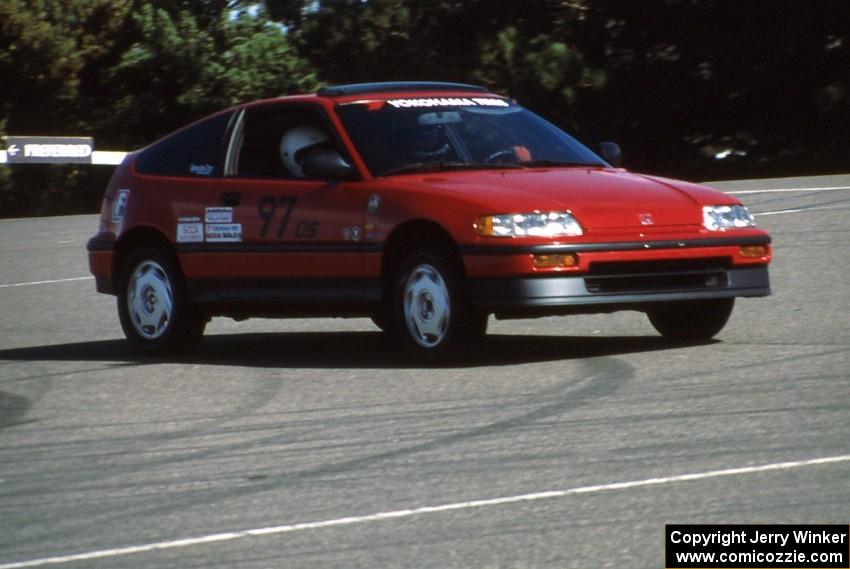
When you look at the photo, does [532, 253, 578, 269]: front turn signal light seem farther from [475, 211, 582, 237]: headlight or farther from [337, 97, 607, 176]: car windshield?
[337, 97, 607, 176]: car windshield

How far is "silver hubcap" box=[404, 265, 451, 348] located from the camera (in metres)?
10.4

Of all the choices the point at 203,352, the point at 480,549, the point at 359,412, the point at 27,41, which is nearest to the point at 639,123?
the point at 27,41

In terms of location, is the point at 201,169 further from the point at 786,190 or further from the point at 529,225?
the point at 786,190

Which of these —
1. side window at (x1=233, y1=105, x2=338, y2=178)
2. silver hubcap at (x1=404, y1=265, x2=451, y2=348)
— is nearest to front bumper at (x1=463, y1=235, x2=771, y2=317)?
silver hubcap at (x1=404, y1=265, x2=451, y2=348)

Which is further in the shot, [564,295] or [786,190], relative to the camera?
[786,190]

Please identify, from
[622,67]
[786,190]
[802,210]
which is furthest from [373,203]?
[622,67]

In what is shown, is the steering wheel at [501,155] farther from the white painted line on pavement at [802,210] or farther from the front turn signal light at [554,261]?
the white painted line on pavement at [802,210]

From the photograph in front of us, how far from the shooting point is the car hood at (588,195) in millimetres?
10258

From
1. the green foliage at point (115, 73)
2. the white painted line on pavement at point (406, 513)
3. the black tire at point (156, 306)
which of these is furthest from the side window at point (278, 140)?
the green foliage at point (115, 73)

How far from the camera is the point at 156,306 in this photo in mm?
12164

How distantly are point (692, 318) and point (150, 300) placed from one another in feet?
11.3

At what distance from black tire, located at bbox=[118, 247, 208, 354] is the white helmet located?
1.06 m

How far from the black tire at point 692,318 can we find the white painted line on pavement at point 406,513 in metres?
4.14

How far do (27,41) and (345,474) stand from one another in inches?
1847
